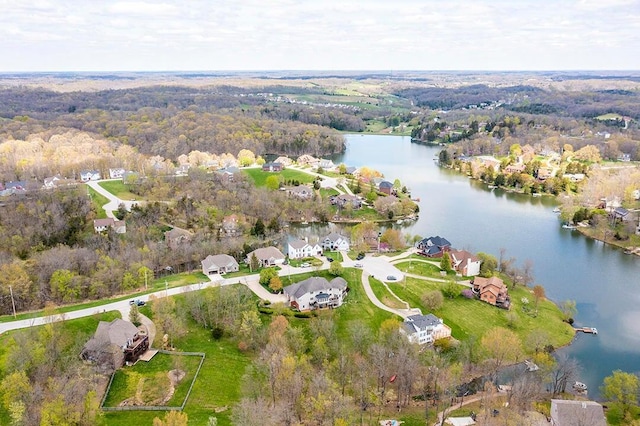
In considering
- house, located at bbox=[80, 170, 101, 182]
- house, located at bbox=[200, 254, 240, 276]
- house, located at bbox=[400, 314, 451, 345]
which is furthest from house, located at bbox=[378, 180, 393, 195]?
house, located at bbox=[80, 170, 101, 182]

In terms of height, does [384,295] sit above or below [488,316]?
above

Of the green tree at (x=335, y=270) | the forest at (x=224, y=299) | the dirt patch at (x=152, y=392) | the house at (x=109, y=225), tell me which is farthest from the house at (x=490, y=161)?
the dirt patch at (x=152, y=392)

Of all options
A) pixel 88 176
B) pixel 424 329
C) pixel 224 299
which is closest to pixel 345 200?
pixel 224 299

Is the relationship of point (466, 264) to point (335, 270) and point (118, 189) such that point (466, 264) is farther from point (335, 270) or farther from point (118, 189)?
point (118, 189)

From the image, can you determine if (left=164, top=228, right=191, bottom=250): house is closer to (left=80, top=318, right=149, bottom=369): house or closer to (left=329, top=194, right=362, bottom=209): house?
(left=80, top=318, right=149, bottom=369): house

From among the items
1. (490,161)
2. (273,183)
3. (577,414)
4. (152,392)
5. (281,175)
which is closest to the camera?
(577,414)

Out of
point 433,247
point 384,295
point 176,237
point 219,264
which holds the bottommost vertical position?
point 384,295
